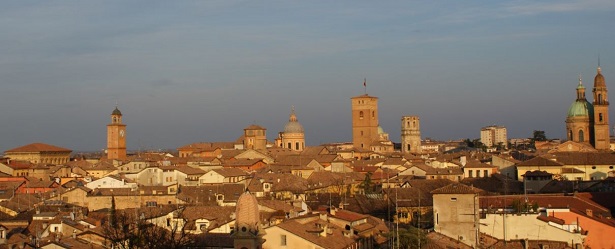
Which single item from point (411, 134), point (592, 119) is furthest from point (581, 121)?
point (411, 134)

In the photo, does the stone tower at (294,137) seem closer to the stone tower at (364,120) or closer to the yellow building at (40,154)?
the stone tower at (364,120)

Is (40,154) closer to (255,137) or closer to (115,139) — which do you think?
(115,139)

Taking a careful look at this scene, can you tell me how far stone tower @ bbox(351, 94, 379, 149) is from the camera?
365ft

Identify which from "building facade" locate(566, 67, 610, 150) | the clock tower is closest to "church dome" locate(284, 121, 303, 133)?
the clock tower

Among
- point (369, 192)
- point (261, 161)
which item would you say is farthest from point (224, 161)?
point (369, 192)

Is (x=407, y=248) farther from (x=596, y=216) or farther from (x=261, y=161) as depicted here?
(x=261, y=161)

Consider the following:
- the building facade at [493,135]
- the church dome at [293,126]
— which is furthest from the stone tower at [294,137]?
the building facade at [493,135]

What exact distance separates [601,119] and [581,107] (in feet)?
9.39

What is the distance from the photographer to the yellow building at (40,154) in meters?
99.2

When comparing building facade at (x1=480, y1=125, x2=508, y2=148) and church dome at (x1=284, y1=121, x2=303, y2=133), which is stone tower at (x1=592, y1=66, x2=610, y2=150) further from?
building facade at (x1=480, y1=125, x2=508, y2=148)

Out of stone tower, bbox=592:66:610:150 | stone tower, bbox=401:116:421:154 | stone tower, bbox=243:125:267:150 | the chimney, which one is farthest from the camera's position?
stone tower, bbox=401:116:421:154

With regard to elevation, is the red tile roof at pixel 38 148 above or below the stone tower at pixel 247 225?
above

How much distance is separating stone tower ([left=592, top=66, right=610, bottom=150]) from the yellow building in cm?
5146

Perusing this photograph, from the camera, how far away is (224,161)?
258 feet
